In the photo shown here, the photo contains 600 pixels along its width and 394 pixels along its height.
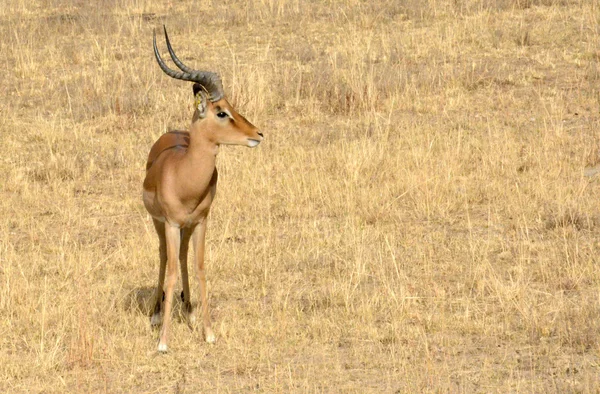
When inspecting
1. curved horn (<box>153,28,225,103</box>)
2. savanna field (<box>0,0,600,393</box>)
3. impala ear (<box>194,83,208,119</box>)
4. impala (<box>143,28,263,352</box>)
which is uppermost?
curved horn (<box>153,28,225,103</box>)

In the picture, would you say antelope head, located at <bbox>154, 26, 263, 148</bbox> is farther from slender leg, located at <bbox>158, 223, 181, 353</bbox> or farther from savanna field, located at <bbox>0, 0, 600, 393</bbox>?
savanna field, located at <bbox>0, 0, 600, 393</bbox>

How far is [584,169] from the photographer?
1078 centimetres

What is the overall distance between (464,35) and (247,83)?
342 centimetres

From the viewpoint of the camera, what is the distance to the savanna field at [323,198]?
6902 millimetres

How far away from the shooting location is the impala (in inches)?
271

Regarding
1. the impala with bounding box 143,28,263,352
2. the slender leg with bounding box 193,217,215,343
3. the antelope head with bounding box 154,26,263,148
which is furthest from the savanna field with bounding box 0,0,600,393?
the antelope head with bounding box 154,26,263,148

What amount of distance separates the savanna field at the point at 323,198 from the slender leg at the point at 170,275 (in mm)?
111

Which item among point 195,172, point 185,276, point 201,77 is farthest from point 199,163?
point 185,276

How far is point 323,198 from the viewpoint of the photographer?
10.3 metres

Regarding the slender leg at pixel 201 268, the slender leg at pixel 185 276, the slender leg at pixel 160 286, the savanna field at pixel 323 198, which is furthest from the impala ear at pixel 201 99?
the savanna field at pixel 323 198

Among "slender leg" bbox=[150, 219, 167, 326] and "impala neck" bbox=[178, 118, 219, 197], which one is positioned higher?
"impala neck" bbox=[178, 118, 219, 197]

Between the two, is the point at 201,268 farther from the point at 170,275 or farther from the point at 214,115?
the point at 214,115

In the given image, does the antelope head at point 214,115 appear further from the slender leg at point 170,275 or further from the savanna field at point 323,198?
the savanna field at point 323,198

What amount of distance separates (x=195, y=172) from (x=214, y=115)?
367 mm
